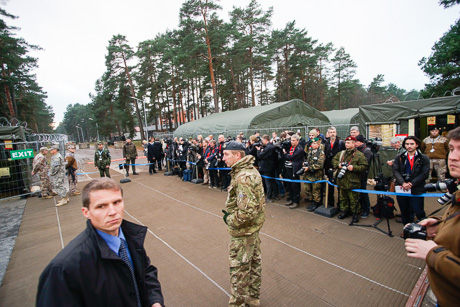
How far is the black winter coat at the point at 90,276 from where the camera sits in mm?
1110

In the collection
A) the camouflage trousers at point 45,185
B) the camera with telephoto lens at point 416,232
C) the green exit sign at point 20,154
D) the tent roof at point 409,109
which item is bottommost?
the camouflage trousers at point 45,185

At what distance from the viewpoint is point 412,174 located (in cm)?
409

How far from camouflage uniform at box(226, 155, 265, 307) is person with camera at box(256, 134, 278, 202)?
3.90 meters

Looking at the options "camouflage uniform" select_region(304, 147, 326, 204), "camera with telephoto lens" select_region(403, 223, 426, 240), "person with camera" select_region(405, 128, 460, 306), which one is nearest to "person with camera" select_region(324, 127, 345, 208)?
"camouflage uniform" select_region(304, 147, 326, 204)

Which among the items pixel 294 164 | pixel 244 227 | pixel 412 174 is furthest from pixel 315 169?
pixel 244 227

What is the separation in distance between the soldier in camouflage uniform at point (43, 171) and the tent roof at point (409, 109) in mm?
13100

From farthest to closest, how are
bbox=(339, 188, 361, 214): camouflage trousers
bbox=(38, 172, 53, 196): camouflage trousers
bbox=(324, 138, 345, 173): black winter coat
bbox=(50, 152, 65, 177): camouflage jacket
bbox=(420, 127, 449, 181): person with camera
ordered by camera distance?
1. bbox=(38, 172, 53, 196): camouflage trousers
2. bbox=(50, 152, 65, 177): camouflage jacket
3. bbox=(420, 127, 449, 181): person with camera
4. bbox=(324, 138, 345, 173): black winter coat
5. bbox=(339, 188, 361, 214): camouflage trousers

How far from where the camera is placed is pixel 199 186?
29.9ft

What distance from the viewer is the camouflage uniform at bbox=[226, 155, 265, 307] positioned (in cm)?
240

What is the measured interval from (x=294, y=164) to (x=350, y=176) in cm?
154

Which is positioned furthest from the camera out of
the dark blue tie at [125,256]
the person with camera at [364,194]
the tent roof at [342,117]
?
the tent roof at [342,117]

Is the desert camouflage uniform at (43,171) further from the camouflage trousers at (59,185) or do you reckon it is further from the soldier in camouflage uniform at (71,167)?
the camouflage trousers at (59,185)

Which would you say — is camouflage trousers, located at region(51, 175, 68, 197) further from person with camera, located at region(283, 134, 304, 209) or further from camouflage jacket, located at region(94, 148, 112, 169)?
person with camera, located at region(283, 134, 304, 209)

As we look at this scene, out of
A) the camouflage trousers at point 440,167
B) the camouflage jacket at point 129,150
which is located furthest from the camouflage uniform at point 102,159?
the camouflage trousers at point 440,167
